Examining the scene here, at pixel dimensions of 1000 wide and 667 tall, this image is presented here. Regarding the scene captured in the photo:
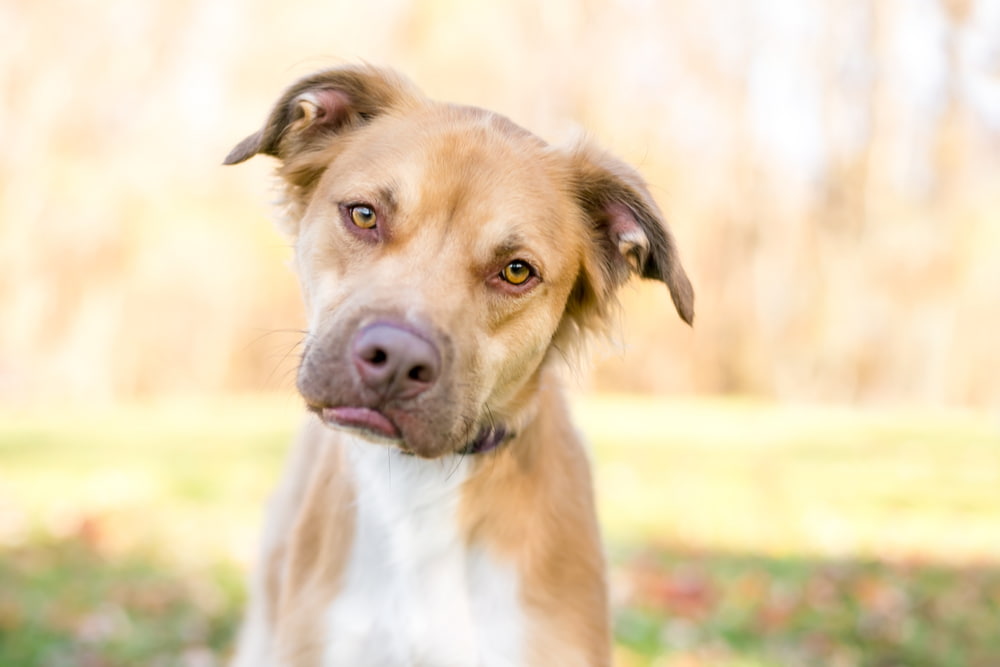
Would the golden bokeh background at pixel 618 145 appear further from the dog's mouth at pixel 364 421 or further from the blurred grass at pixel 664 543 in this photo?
the dog's mouth at pixel 364 421

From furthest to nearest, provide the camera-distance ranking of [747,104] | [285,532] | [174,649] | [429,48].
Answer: [747,104] → [429,48] → [174,649] → [285,532]

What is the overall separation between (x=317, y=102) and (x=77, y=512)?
475cm

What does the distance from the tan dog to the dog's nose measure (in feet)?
0.04

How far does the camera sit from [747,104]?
2116 centimetres

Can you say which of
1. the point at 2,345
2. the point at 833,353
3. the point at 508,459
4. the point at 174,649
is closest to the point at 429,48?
the point at 2,345

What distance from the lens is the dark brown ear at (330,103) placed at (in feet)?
11.1

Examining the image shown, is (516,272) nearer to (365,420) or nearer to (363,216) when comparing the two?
(363,216)

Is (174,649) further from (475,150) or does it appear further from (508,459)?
(475,150)

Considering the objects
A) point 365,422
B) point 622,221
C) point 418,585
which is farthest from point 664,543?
point 365,422

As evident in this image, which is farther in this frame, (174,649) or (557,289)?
(174,649)

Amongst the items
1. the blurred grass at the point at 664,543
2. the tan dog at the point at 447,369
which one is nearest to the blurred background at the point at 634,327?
the blurred grass at the point at 664,543

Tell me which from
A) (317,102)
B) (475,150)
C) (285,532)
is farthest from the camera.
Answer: (285,532)

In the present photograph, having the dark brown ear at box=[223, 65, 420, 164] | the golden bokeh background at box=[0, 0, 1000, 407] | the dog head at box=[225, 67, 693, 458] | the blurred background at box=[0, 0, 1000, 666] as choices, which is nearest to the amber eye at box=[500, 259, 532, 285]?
the dog head at box=[225, 67, 693, 458]

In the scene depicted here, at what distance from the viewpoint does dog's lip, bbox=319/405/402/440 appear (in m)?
2.66
